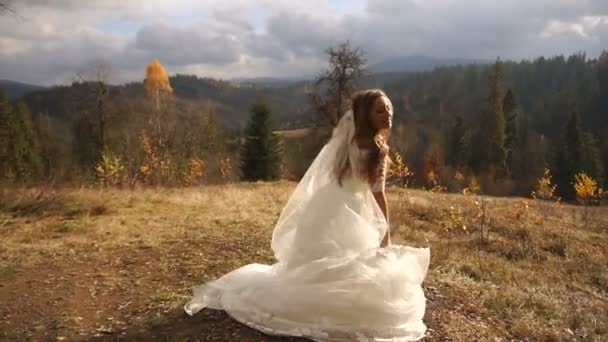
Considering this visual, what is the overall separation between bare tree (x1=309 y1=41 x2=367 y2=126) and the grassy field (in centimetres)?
1171

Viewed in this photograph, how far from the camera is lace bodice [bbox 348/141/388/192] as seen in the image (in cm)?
459

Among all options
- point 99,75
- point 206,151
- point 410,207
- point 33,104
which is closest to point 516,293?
point 410,207

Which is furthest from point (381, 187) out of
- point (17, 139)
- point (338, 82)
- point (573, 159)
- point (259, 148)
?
point (573, 159)

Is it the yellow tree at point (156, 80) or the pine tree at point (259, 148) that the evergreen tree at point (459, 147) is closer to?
the pine tree at point (259, 148)

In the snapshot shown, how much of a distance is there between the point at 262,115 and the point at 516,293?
28361 millimetres

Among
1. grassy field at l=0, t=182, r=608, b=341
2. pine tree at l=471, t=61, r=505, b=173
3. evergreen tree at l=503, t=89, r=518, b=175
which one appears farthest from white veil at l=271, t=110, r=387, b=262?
evergreen tree at l=503, t=89, r=518, b=175

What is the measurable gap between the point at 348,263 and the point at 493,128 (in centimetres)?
4718

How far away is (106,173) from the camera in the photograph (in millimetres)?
15227

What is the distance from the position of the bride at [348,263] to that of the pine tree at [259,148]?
94.9ft

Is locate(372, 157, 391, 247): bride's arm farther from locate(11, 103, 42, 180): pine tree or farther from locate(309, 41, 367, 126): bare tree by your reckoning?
locate(11, 103, 42, 180): pine tree

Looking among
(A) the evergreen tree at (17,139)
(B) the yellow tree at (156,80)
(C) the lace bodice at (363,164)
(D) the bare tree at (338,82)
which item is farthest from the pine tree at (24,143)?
(C) the lace bodice at (363,164)

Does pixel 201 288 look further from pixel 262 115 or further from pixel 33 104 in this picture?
pixel 33 104

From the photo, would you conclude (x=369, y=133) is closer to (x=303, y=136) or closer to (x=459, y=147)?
(x=303, y=136)

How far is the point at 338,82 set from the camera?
24562mm
